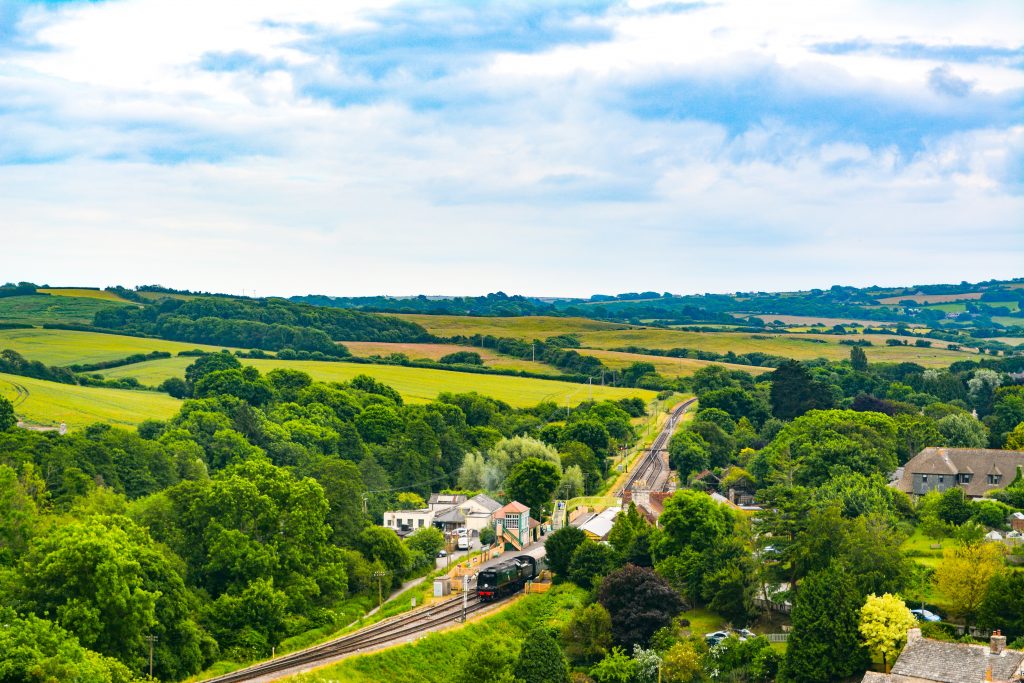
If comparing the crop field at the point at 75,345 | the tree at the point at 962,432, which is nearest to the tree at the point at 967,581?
the tree at the point at 962,432

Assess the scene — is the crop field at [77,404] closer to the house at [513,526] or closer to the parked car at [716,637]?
the house at [513,526]

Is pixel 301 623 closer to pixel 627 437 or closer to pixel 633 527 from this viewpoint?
pixel 633 527

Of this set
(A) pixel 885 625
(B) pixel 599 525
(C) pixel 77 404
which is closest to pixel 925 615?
(A) pixel 885 625

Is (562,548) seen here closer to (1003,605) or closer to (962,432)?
(1003,605)

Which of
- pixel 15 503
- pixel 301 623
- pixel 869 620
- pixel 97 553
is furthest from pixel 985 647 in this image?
pixel 15 503

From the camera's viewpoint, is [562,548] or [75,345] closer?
[562,548]

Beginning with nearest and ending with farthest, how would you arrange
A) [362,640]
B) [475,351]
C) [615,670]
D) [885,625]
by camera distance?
1. [885,625]
2. [615,670]
3. [362,640]
4. [475,351]

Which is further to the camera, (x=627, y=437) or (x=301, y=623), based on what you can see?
(x=627, y=437)
